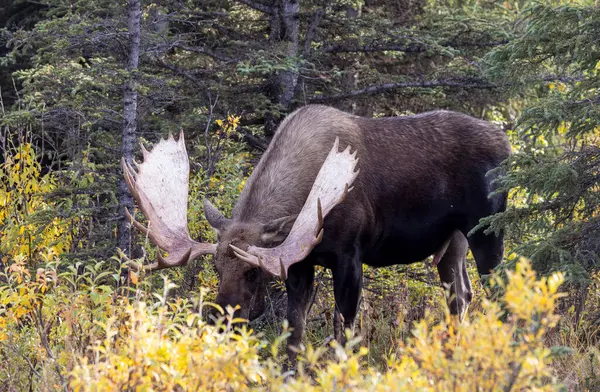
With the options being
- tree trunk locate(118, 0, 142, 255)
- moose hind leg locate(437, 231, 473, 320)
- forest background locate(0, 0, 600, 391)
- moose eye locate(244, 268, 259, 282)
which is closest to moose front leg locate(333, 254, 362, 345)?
forest background locate(0, 0, 600, 391)

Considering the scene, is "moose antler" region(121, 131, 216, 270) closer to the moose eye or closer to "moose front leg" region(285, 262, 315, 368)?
the moose eye

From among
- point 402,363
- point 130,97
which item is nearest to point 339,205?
point 130,97

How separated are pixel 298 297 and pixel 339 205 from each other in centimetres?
88

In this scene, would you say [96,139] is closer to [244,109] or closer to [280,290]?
[244,109]

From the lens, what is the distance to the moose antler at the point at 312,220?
6707 millimetres

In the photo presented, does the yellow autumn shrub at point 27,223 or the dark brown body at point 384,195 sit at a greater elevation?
the dark brown body at point 384,195

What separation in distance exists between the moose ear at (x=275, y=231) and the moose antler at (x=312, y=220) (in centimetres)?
15

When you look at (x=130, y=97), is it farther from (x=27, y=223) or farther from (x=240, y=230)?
(x=240, y=230)

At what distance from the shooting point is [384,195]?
8188 mm

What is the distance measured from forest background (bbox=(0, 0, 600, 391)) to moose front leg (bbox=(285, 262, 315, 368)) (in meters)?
0.33

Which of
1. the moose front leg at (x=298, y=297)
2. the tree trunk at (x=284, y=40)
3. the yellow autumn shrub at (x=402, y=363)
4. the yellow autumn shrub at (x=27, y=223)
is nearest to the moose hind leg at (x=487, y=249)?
the moose front leg at (x=298, y=297)

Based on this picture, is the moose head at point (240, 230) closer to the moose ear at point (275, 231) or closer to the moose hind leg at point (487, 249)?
the moose ear at point (275, 231)

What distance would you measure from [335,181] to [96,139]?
12.7 feet

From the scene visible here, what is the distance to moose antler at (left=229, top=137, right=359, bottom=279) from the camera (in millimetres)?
6707
